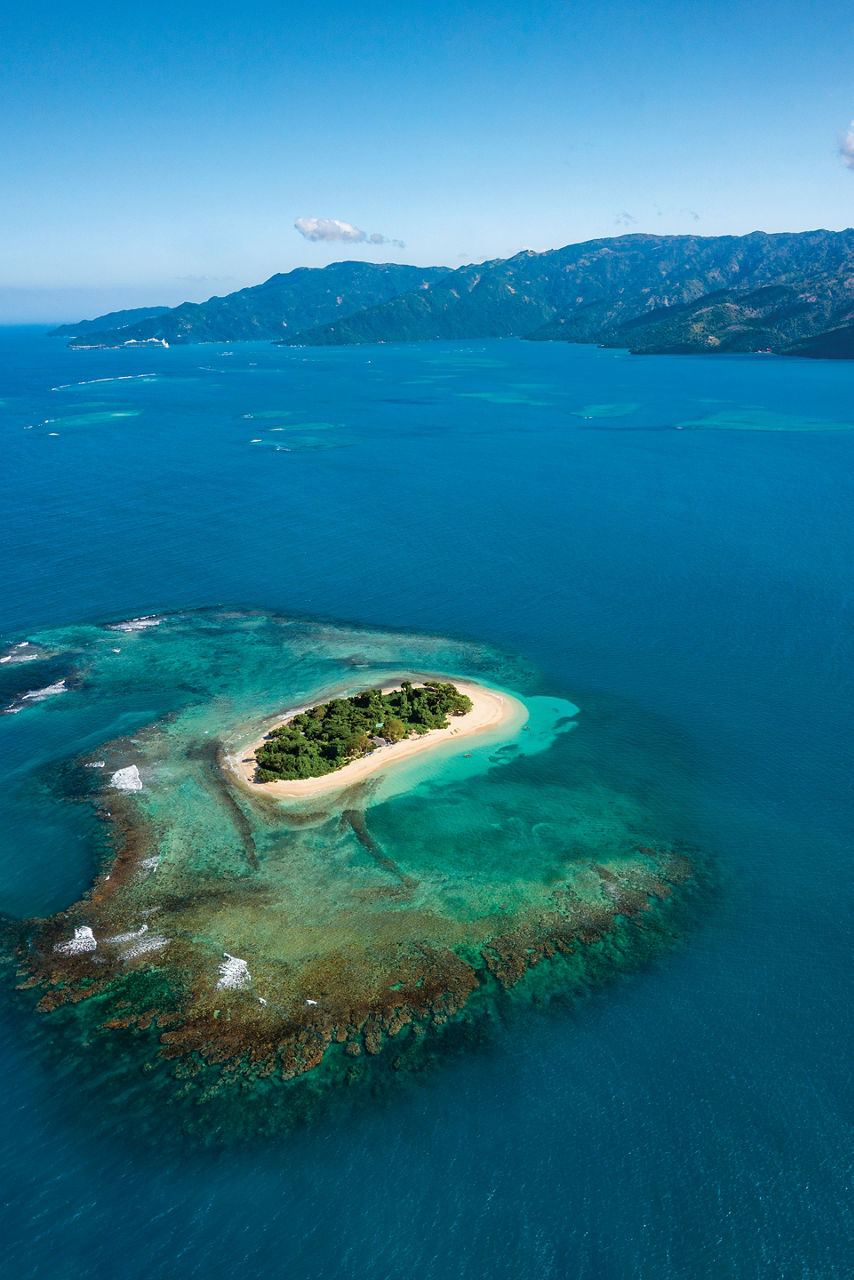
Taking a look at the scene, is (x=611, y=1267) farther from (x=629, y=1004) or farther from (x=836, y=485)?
(x=836, y=485)

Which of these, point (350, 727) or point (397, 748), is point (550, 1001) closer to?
point (397, 748)

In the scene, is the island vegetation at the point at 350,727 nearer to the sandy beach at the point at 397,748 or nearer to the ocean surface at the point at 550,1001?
the sandy beach at the point at 397,748

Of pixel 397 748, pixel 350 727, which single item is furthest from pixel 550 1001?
pixel 350 727

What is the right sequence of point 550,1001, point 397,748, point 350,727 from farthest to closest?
point 350,727, point 397,748, point 550,1001

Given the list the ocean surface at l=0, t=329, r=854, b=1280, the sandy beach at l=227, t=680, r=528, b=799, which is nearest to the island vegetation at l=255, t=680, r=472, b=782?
the sandy beach at l=227, t=680, r=528, b=799

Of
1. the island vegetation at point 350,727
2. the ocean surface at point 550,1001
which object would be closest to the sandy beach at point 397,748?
the island vegetation at point 350,727

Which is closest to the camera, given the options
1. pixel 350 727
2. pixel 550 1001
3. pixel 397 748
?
pixel 550 1001

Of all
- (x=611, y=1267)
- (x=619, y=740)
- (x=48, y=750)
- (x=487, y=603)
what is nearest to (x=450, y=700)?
(x=619, y=740)

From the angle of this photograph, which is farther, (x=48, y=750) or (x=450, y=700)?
(x=450, y=700)
